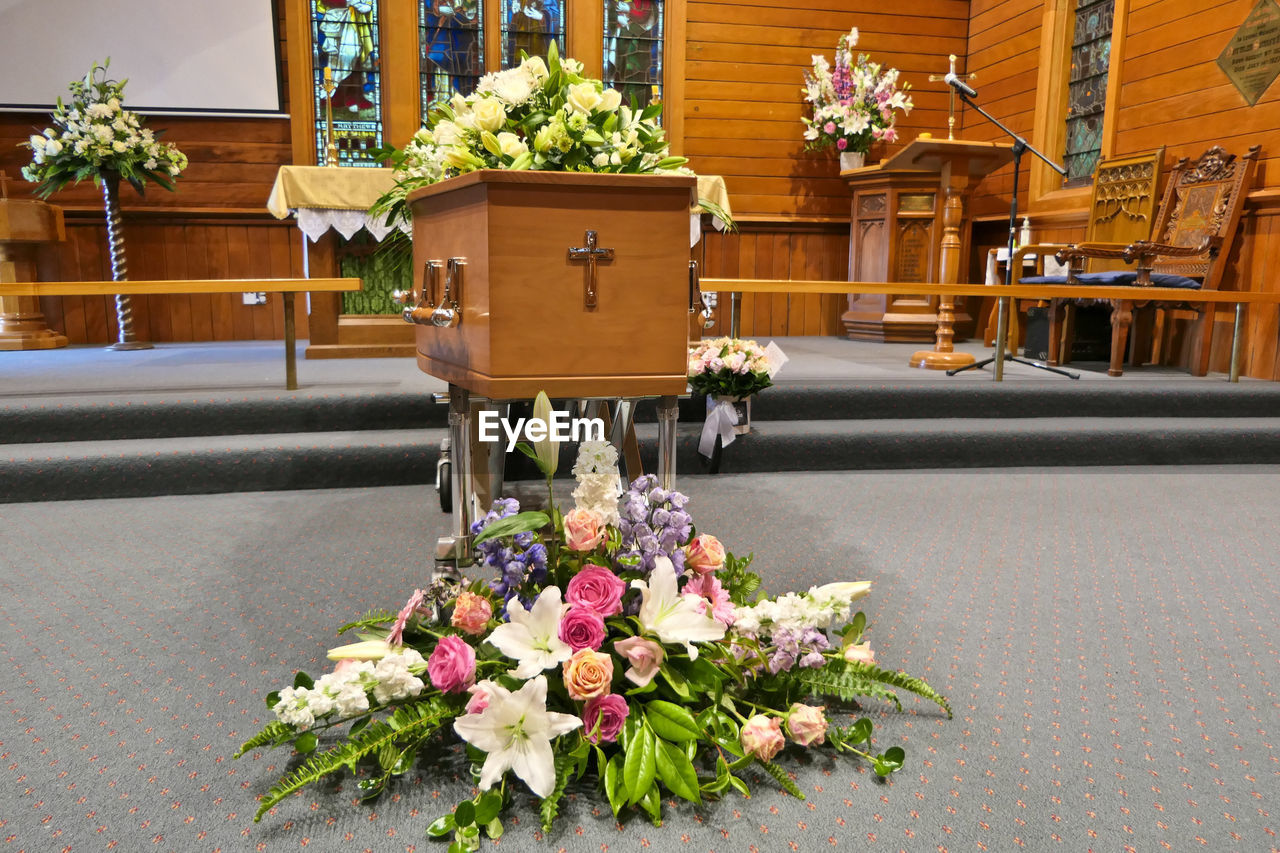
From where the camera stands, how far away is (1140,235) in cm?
476

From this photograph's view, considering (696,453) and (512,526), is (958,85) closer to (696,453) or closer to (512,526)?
(696,453)

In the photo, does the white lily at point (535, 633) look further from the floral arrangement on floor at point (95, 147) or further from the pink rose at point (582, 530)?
the floral arrangement on floor at point (95, 147)

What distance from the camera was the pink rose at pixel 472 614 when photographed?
4.38 ft

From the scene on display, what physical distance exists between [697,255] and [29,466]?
11.1 ft

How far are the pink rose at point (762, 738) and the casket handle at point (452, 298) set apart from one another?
0.78 metres

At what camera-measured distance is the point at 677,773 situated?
121 cm

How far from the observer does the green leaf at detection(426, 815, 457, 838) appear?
1138 millimetres

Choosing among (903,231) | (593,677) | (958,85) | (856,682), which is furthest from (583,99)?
(903,231)

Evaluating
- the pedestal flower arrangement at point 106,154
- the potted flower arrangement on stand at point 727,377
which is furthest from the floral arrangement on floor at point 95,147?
the potted flower arrangement on stand at point 727,377

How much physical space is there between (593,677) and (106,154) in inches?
197

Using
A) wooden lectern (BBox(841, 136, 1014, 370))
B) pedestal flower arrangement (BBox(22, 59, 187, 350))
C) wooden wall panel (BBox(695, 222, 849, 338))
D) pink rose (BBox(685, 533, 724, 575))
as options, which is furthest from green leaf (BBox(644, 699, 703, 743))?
wooden wall panel (BBox(695, 222, 849, 338))

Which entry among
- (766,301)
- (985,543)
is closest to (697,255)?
(766,301)

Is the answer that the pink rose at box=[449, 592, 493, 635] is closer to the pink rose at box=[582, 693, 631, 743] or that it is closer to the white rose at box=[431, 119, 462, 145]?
the pink rose at box=[582, 693, 631, 743]

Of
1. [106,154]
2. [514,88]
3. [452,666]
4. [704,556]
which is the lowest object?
A: [452,666]
